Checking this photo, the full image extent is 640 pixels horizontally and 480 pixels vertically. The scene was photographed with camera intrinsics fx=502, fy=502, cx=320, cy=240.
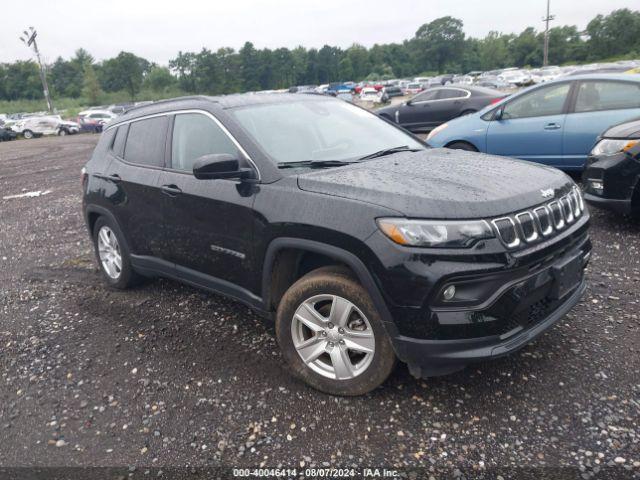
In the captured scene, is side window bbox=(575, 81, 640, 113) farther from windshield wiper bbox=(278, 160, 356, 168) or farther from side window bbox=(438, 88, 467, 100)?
side window bbox=(438, 88, 467, 100)

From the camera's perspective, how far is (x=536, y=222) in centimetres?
263

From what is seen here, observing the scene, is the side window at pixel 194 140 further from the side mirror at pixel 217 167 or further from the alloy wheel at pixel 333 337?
the alloy wheel at pixel 333 337

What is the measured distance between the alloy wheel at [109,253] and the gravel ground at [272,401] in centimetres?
47

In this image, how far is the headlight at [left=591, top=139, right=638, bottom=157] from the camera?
488cm

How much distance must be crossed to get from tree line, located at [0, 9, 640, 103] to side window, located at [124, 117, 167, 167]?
77941 mm

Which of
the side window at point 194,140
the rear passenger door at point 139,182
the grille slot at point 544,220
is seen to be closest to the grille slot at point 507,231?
the grille slot at point 544,220

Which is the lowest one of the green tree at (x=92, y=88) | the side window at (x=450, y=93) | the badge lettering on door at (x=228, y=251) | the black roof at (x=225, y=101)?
the badge lettering on door at (x=228, y=251)

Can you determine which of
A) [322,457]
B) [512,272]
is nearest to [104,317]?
[322,457]

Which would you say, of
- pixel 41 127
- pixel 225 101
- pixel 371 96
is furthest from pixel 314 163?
pixel 371 96

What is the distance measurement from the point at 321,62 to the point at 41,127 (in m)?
86.7

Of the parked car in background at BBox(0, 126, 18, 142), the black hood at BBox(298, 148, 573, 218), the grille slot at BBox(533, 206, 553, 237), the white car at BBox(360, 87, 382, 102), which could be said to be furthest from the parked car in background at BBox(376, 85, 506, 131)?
the white car at BBox(360, 87, 382, 102)

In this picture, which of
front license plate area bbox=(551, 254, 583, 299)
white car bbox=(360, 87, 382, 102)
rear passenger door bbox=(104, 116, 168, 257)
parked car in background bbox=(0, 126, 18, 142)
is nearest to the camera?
front license plate area bbox=(551, 254, 583, 299)

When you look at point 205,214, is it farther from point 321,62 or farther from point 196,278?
point 321,62

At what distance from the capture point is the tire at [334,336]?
2.72 meters
